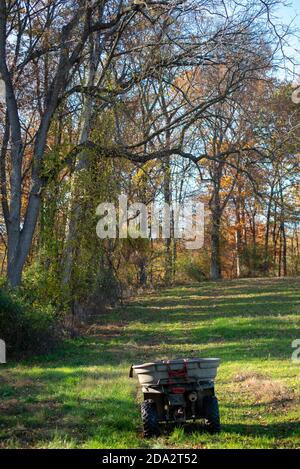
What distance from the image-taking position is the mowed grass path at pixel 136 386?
736 centimetres

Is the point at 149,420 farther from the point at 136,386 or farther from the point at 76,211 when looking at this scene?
the point at 76,211

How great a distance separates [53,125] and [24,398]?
12223 mm

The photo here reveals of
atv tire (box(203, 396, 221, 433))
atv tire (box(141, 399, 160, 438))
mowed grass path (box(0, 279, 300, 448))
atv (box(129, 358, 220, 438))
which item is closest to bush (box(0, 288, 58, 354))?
mowed grass path (box(0, 279, 300, 448))

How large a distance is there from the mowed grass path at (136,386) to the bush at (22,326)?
21.2 inches

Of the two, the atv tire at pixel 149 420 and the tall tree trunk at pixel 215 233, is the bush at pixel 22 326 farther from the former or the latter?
the tall tree trunk at pixel 215 233

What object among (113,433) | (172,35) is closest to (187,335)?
(172,35)

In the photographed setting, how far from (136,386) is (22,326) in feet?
15.7

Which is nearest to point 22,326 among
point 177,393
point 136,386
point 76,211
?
point 136,386

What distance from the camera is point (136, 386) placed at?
10805 mm

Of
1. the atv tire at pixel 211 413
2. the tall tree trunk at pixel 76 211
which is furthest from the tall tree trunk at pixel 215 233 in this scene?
the atv tire at pixel 211 413

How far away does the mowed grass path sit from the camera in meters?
7.36

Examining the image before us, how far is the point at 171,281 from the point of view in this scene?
128 feet

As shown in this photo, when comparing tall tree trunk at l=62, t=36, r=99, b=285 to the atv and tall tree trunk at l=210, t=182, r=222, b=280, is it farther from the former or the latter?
tall tree trunk at l=210, t=182, r=222, b=280

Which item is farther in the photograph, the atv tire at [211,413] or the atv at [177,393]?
the atv tire at [211,413]
